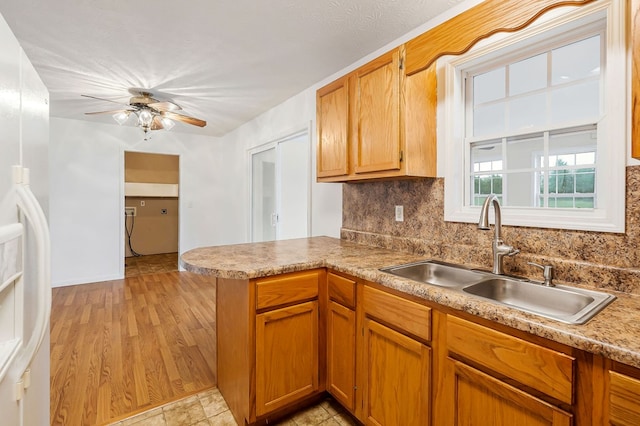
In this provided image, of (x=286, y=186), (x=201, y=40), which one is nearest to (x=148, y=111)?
(x=201, y=40)

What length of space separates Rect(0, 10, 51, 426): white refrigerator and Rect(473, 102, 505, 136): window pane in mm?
2042

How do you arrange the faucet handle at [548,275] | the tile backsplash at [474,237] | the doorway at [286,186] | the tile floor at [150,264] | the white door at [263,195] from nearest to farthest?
the tile backsplash at [474,237]
the faucet handle at [548,275]
the doorway at [286,186]
the white door at [263,195]
the tile floor at [150,264]

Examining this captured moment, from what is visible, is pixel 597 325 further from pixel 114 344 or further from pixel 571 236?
pixel 114 344

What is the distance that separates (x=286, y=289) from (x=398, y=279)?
59 centimetres

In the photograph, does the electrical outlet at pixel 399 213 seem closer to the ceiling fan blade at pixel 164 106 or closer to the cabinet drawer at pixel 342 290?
the cabinet drawer at pixel 342 290

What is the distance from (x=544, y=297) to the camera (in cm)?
128

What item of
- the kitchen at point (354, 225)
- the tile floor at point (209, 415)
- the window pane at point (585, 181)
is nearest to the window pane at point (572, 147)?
the window pane at point (585, 181)

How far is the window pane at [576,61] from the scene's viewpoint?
1.37m

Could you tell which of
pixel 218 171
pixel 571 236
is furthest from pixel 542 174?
pixel 218 171

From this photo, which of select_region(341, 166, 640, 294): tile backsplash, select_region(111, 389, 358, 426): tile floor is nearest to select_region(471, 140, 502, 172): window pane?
select_region(341, 166, 640, 294): tile backsplash

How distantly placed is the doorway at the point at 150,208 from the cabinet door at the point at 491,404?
5.75 m

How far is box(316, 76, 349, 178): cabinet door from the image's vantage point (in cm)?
208

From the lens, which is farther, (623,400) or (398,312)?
(398,312)

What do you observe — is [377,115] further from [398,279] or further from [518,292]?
[518,292]
